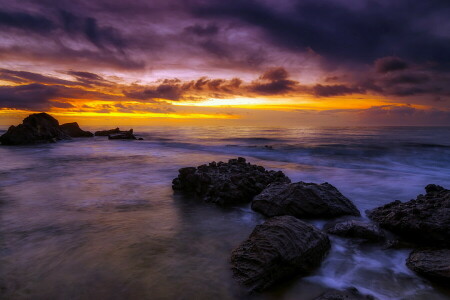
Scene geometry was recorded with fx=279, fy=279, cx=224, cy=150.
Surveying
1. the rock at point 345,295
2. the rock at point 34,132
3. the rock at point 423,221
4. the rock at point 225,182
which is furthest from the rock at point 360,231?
the rock at point 34,132

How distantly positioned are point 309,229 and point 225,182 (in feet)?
13.2

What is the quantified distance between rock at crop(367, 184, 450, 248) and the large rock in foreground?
189cm

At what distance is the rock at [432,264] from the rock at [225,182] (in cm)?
460

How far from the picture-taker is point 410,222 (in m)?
5.68

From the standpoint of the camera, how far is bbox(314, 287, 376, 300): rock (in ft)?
12.4

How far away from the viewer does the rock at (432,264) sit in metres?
4.19

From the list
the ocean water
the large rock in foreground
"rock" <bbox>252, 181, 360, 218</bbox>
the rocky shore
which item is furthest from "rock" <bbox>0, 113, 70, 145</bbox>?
the large rock in foreground

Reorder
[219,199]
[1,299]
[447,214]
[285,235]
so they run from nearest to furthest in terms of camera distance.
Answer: [1,299] → [285,235] → [447,214] → [219,199]

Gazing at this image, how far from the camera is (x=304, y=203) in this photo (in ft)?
23.1

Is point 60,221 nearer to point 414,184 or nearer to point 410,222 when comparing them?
point 410,222

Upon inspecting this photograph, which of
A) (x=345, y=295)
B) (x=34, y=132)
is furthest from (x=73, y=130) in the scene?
(x=345, y=295)

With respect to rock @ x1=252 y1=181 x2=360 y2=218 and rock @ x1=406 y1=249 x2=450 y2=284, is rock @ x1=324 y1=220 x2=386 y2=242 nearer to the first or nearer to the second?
rock @ x1=406 y1=249 x2=450 y2=284

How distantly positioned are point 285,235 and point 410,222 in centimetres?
292

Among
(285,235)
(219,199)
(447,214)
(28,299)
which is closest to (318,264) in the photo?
(285,235)
